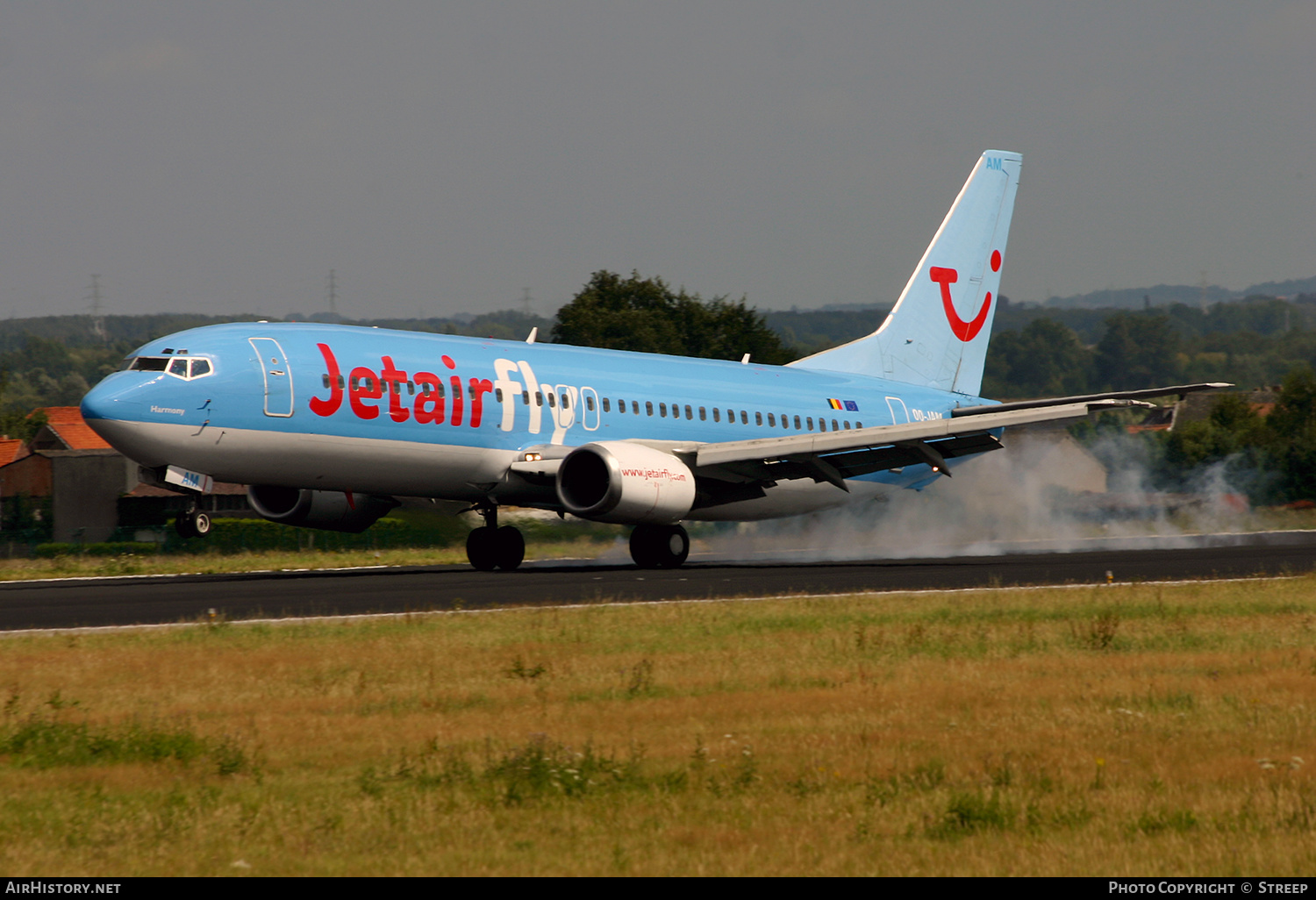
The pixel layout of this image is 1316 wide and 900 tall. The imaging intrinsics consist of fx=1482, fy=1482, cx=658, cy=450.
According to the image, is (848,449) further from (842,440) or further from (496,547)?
(496,547)

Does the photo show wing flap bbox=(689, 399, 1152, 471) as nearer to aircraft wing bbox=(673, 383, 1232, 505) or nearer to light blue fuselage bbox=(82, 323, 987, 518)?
aircraft wing bbox=(673, 383, 1232, 505)

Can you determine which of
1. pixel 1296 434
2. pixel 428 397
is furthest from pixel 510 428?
pixel 1296 434

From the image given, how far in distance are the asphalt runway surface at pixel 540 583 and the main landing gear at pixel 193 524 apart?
3.34 feet

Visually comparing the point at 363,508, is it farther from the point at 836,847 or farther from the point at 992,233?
the point at 836,847

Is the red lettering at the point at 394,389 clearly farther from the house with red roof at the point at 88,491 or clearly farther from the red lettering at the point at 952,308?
the house with red roof at the point at 88,491

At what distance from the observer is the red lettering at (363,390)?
25.3 metres

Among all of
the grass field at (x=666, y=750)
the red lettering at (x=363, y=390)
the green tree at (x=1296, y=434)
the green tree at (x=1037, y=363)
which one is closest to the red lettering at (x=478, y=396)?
the red lettering at (x=363, y=390)

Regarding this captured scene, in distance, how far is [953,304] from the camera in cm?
3806

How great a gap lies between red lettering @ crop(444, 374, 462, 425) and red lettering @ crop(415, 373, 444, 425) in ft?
0.85

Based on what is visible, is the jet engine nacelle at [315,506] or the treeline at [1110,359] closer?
the jet engine nacelle at [315,506]

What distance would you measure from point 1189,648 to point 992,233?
24.6 metres

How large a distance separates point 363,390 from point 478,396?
2.40 meters

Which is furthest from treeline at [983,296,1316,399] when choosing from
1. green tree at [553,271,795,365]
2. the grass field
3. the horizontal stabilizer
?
the grass field

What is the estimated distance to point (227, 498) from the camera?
67.2 meters
